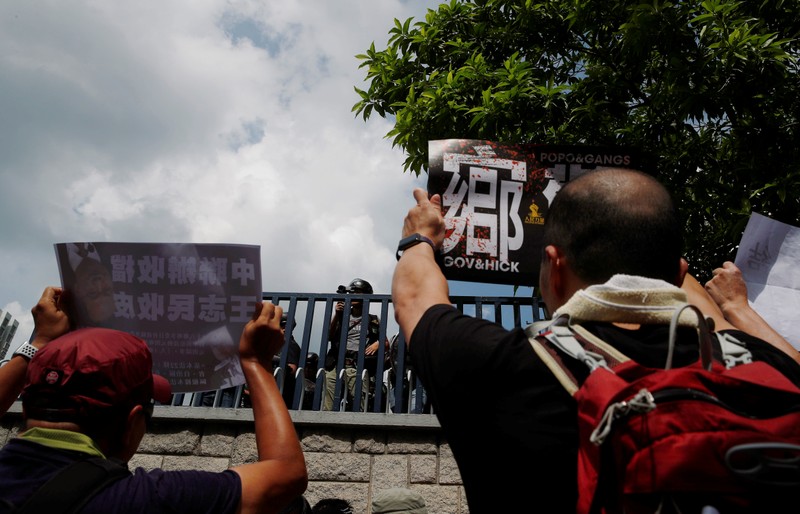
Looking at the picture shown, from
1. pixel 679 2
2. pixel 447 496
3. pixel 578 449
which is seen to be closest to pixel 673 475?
pixel 578 449

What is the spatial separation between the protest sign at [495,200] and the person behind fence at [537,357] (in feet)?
3.36

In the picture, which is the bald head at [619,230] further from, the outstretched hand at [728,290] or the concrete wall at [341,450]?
the concrete wall at [341,450]

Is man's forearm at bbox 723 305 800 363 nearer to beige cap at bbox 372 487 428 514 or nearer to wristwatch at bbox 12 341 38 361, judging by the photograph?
wristwatch at bbox 12 341 38 361

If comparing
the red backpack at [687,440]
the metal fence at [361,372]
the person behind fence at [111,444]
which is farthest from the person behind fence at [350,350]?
the red backpack at [687,440]

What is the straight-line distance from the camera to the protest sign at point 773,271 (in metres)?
2.55

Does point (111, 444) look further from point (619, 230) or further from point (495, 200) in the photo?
point (495, 200)

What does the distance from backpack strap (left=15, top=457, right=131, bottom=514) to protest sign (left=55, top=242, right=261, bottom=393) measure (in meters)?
0.80

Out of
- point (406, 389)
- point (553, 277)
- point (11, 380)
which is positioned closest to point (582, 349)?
point (553, 277)

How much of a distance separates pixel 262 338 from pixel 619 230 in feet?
3.92

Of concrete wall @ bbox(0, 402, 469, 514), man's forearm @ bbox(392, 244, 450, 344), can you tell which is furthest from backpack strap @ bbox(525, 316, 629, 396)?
concrete wall @ bbox(0, 402, 469, 514)

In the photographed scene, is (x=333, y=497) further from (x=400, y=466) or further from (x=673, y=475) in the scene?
(x=673, y=475)

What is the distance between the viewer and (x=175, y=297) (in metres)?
2.25

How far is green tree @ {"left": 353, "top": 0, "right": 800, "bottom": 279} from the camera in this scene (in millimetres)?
5082

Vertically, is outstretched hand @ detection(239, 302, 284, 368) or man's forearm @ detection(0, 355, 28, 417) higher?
outstretched hand @ detection(239, 302, 284, 368)
